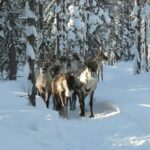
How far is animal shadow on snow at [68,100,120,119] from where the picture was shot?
49.6 ft

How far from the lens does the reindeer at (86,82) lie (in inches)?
610

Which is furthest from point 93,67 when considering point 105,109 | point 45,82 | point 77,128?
point 45,82

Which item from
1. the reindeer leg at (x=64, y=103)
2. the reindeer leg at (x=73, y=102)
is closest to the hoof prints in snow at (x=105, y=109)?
the reindeer leg at (x=73, y=102)

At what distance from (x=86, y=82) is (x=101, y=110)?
1349mm

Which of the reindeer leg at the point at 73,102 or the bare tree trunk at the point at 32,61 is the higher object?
the bare tree trunk at the point at 32,61

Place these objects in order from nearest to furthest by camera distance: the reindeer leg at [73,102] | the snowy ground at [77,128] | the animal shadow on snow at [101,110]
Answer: the snowy ground at [77,128] < the animal shadow on snow at [101,110] < the reindeer leg at [73,102]

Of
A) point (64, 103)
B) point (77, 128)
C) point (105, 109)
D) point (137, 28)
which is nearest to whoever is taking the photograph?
point (77, 128)

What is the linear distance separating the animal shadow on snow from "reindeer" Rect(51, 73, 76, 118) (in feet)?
1.78

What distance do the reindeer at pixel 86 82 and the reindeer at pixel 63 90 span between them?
0.41m

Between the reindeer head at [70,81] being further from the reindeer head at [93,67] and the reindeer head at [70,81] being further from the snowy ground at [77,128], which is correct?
the snowy ground at [77,128]

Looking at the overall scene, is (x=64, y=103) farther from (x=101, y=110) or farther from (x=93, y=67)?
(x=101, y=110)

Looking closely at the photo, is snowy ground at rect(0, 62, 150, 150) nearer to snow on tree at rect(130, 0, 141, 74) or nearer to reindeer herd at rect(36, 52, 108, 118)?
reindeer herd at rect(36, 52, 108, 118)

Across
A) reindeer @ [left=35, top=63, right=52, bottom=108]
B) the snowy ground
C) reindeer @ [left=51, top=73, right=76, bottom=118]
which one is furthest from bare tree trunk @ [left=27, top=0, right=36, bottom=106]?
reindeer @ [left=35, top=63, right=52, bottom=108]

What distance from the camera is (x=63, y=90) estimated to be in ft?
51.3
